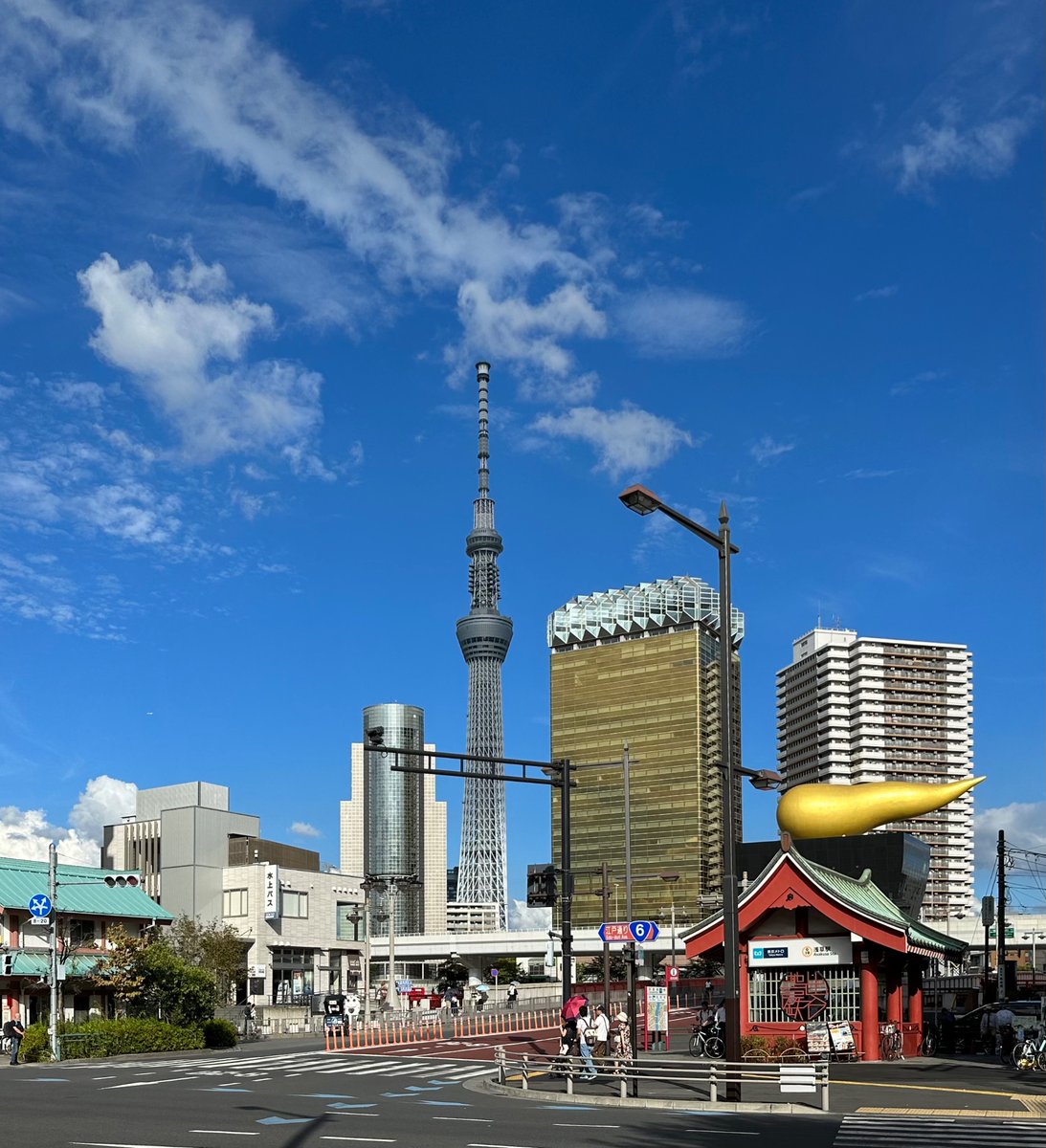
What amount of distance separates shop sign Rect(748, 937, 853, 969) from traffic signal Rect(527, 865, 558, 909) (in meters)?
8.95

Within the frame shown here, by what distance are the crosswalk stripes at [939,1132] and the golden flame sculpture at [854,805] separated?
83.1ft

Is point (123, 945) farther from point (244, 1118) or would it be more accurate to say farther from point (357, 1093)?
point (244, 1118)

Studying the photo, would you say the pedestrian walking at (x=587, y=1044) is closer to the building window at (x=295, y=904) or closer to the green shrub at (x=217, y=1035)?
the green shrub at (x=217, y=1035)

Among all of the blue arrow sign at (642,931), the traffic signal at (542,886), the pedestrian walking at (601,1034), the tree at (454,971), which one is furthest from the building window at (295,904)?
the blue arrow sign at (642,931)

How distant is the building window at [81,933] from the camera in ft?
226

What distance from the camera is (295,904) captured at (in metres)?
113

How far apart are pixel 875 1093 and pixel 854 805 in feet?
70.1

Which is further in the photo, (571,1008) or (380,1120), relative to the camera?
(571,1008)

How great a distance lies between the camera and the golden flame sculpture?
165 ft

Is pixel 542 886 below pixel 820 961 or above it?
above

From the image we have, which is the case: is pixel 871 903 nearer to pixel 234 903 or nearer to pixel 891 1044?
pixel 891 1044

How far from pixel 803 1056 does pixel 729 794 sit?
10.3 metres

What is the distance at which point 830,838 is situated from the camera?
55.0 metres

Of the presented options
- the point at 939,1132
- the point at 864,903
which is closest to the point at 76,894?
the point at 864,903
